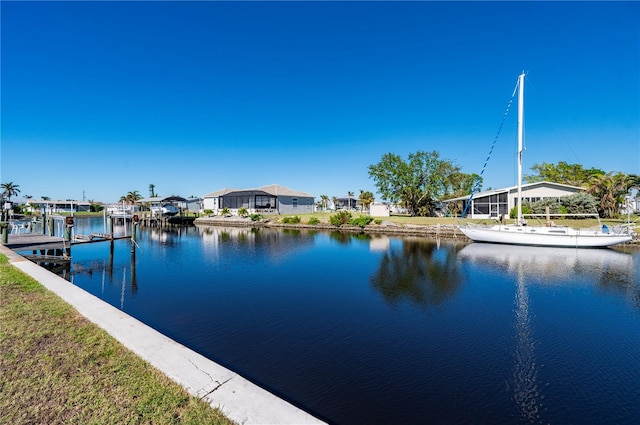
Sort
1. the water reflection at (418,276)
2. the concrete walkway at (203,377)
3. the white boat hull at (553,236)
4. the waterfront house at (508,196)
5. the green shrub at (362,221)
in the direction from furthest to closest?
the green shrub at (362,221)
the waterfront house at (508,196)
the white boat hull at (553,236)
the water reflection at (418,276)
the concrete walkway at (203,377)

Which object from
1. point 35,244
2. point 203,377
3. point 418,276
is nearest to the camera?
point 203,377

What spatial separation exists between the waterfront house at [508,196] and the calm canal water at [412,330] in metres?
18.6

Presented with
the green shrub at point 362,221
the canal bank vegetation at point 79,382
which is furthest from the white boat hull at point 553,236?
the canal bank vegetation at point 79,382

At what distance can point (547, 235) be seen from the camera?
23766 mm

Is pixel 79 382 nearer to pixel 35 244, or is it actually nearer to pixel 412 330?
pixel 412 330

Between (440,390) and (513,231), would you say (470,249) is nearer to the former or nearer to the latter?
(513,231)

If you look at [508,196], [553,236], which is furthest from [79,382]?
[508,196]

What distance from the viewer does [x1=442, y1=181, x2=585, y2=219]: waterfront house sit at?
3469cm

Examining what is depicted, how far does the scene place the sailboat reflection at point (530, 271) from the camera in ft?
19.0

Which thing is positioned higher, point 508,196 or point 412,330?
point 508,196

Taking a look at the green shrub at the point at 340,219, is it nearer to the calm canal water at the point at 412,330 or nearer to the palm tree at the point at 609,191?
the calm canal water at the point at 412,330

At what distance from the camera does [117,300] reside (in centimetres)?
1088

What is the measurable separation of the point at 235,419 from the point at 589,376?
6.72 metres

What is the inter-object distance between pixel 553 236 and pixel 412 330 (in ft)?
69.8
